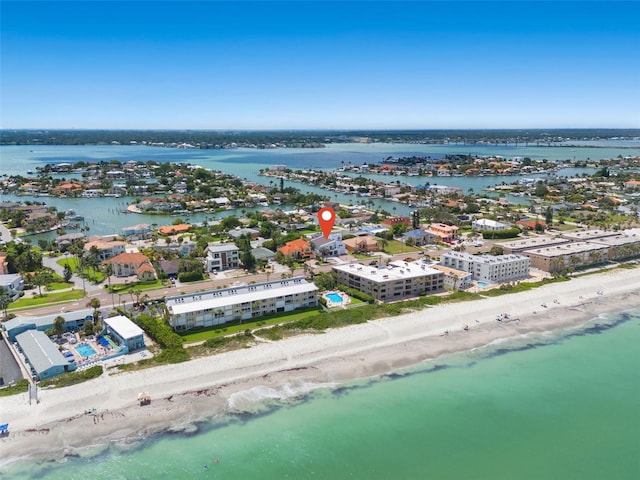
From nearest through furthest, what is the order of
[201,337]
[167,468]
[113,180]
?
[167,468] → [201,337] → [113,180]

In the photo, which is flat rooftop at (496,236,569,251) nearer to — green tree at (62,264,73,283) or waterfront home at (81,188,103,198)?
green tree at (62,264,73,283)

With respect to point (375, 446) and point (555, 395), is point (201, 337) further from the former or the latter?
point (555, 395)

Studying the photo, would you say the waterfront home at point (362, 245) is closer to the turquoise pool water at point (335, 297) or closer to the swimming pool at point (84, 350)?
the turquoise pool water at point (335, 297)

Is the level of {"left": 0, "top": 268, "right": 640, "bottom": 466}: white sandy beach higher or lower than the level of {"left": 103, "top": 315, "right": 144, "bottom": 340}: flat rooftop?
lower

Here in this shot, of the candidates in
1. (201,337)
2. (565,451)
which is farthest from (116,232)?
(565,451)

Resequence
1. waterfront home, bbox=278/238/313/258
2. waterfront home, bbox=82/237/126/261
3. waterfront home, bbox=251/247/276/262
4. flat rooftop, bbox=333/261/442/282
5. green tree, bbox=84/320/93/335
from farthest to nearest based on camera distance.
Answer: waterfront home, bbox=82/237/126/261, waterfront home, bbox=278/238/313/258, waterfront home, bbox=251/247/276/262, flat rooftop, bbox=333/261/442/282, green tree, bbox=84/320/93/335

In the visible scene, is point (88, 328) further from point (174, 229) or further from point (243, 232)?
point (174, 229)

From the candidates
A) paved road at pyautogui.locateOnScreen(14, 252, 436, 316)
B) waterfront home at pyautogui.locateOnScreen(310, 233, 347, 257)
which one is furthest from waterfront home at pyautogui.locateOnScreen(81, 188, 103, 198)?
waterfront home at pyautogui.locateOnScreen(310, 233, 347, 257)
